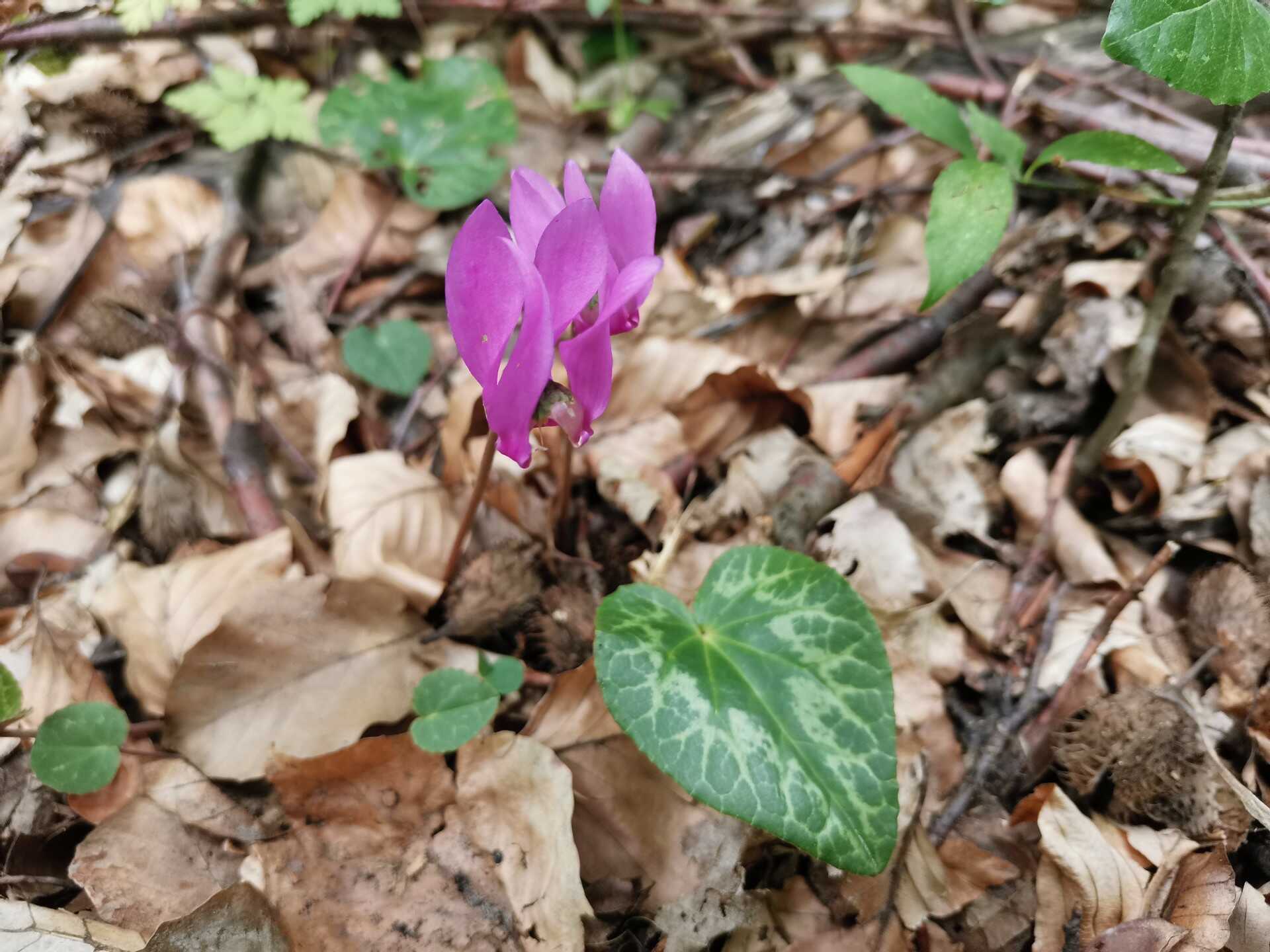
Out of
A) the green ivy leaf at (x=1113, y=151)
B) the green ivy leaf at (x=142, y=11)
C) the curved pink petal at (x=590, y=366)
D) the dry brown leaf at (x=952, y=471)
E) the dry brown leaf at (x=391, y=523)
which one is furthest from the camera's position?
the green ivy leaf at (x=142, y=11)

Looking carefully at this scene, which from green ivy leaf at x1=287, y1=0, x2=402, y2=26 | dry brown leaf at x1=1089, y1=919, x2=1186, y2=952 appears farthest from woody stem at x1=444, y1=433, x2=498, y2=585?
green ivy leaf at x1=287, y1=0, x2=402, y2=26

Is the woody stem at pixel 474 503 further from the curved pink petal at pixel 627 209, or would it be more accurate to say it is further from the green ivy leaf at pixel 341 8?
the green ivy leaf at pixel 341 8

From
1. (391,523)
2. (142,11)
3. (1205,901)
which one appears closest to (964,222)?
(1205,901)

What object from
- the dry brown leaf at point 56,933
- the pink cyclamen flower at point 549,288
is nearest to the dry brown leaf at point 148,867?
the dry brown leaf at point 56,933

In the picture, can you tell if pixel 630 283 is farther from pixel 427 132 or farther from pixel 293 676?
pixel 427 132

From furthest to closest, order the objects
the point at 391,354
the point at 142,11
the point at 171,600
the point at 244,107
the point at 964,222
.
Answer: the point at 244,107, the point at 142,11, the point at 391,354, the point at 171,600, the point at 964,222

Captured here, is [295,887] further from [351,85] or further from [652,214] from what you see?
[351,85]

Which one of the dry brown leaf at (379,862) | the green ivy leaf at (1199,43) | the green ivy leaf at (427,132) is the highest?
the green ivy leaf at (1199,43)

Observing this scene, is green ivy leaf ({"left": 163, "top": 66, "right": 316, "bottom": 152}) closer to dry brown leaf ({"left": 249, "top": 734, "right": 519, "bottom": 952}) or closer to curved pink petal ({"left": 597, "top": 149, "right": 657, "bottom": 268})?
curved pink petal ({"left": 597, "top": 149, "right": 657, "bottom": 268})
